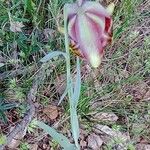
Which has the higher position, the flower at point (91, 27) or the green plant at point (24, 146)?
the flower at point (91, 27)

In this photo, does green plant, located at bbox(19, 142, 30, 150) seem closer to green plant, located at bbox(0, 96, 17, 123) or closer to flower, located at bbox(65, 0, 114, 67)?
green plant, located at bbox(0, 96, 17, 123)

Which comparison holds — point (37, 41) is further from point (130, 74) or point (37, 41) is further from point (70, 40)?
point (70, 40)

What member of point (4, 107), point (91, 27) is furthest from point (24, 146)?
point (91, 27)

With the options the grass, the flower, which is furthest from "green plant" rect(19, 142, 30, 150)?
the flower

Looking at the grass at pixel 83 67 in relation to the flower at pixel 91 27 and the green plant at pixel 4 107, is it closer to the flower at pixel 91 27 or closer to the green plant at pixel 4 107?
the green plant at pixel 4 107

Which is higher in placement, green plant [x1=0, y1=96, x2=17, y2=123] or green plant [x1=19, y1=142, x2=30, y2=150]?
green plant [x1=0, y1=96, x2=17, y2=123]

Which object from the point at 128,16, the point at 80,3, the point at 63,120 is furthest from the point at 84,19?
the point at 128,16

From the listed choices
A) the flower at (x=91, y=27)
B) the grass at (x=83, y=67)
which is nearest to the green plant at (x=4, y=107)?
the grass at (x=83, y=67)
